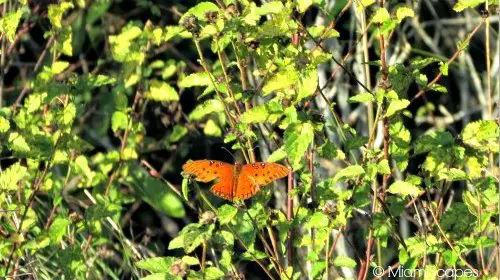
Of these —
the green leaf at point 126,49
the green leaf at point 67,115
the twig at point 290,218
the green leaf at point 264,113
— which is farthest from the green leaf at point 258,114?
the green leaf at point 126,49

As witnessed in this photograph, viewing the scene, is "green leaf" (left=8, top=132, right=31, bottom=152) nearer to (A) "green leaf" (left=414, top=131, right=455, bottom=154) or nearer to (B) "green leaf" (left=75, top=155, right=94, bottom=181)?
(B) "green leaf" (left=75, top=155, right=94, bottom=181)

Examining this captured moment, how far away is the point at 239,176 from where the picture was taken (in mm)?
2486

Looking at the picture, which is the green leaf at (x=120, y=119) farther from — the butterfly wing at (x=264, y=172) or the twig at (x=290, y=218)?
the butterfly wing at (x=264, y=172)

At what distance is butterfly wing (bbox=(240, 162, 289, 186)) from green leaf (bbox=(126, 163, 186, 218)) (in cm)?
135

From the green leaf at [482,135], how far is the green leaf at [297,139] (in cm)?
48

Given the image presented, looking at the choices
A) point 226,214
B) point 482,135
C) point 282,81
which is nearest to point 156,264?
point 226,214

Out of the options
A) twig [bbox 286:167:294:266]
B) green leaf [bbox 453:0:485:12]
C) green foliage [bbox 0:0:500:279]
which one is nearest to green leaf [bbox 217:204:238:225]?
green foliage [bbox 0:0:500:279]

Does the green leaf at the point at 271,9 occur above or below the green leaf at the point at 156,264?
above

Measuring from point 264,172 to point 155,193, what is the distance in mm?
1435

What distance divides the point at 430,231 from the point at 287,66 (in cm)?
72

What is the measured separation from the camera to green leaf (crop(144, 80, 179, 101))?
11.6 feet

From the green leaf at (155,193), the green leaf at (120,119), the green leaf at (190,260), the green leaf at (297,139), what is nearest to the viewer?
the green leaf at (297,139)

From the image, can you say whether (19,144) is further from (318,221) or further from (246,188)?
(318,221)

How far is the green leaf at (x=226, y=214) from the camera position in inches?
96.0
